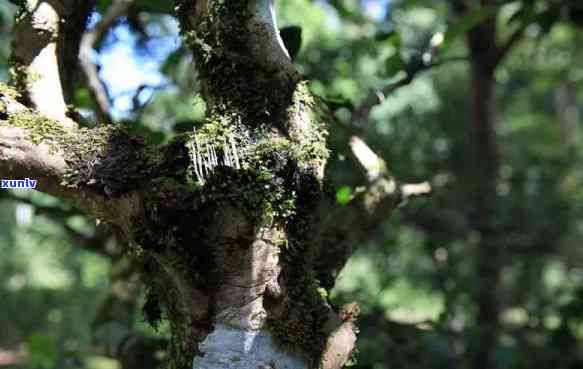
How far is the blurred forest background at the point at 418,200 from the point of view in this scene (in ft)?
8.63

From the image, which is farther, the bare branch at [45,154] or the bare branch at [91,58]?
the bare branch at [91,58]

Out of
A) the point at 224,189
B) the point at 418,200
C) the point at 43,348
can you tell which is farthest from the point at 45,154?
the point at 418,200

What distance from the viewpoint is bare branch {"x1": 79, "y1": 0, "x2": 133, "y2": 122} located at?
2.54 m

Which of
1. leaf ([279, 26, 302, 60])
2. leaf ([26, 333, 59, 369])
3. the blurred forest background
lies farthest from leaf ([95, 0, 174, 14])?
leaf ([26, 333, 59, 369])

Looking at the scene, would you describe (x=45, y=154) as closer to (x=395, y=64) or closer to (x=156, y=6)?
(x=156, y=6)

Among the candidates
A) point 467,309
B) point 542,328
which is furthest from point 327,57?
point 467,309

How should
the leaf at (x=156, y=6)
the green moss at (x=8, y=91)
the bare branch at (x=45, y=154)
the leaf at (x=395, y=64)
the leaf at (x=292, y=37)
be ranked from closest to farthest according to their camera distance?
the bare branch at (x=45, y=154)
the green moss at (x=8, y=91)
the leaf at (x=292, y=37)
the leaf at (x=156, y=6)
the leaf at (x=395, y=64)

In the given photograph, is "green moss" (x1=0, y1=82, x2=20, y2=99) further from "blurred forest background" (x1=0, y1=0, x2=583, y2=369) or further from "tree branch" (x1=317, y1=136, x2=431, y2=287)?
"tree branch" (x1=317, y1=136, x2=431, y2=287)

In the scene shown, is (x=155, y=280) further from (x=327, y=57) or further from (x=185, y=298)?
(x=327, y=57)

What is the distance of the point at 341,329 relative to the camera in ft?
4.76

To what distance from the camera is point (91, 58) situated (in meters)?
2.76

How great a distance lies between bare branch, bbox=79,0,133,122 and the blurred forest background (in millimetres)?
52

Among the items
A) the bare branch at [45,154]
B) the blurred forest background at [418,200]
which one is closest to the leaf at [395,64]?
the blurred forest background at [418,200]

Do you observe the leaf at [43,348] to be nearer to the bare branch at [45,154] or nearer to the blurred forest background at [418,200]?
the blurred forest background at [418,200]
